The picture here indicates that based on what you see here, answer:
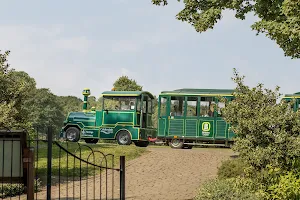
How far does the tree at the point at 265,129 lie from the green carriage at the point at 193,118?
14.4 meters

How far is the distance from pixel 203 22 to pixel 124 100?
465 inches

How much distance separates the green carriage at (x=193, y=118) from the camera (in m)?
27.4

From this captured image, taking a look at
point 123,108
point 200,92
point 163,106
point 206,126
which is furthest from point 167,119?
point 123,108

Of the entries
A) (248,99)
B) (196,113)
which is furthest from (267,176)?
(196,113)

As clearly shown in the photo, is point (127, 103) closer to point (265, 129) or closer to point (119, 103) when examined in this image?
point (119, 103)

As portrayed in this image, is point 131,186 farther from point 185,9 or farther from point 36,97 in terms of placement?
point 36,97

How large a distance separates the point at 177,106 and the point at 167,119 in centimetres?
91

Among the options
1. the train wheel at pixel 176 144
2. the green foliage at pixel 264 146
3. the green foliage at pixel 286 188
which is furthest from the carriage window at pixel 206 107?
the green foliage at pixel 286 188

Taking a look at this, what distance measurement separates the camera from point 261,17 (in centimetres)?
1777

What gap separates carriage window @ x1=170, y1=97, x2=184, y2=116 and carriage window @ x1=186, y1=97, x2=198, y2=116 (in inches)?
13.1

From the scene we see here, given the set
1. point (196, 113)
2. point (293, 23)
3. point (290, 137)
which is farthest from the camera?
point (196, 113)

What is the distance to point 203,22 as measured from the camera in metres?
17.3

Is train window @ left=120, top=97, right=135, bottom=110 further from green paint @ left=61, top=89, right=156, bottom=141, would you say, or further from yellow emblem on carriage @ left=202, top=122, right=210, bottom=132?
yellow emblem on carriage @ left=202, top=122, right=210, bottom=132

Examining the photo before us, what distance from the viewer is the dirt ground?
49.3 ft
